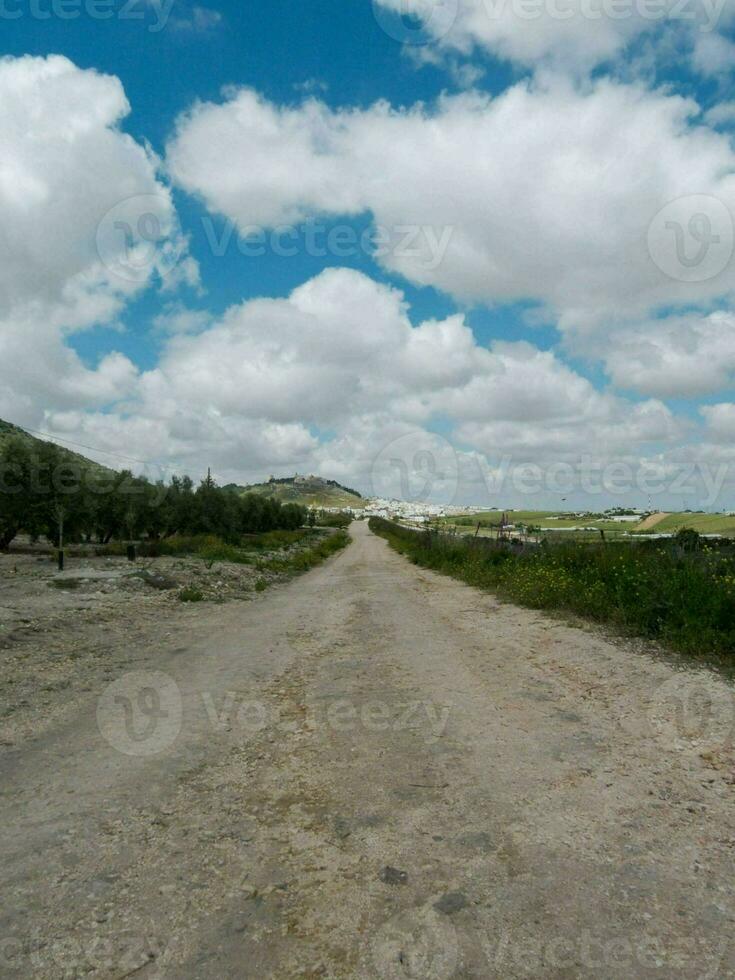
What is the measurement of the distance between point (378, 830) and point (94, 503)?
3913cm

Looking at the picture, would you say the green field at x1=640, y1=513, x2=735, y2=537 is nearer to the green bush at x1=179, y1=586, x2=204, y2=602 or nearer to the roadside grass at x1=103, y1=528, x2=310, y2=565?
the green bush at x1=179, y1=586, x2=204, y2=602

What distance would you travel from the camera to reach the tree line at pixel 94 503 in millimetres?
32594

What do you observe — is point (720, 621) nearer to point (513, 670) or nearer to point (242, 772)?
point (513, 670)

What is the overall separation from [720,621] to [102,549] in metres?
33.1

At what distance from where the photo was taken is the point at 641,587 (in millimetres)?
10352

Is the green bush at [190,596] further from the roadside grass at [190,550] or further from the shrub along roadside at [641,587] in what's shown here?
the roadside grass at [190,550]

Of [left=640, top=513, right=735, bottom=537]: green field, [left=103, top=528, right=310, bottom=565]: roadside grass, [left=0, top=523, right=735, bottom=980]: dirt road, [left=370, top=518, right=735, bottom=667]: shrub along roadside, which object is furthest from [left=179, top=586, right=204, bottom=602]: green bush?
[left=640, top=513, right=735, bottom=537]: green field

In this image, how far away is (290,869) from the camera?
3.36 metres

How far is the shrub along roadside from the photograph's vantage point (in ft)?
27.6

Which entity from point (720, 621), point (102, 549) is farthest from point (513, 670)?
point (102, 549)

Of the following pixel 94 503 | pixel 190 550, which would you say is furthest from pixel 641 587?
pixel 94 503

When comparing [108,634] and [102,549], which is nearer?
[108,634]

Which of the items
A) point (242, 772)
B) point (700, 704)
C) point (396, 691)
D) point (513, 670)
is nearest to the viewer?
point (242, 772)

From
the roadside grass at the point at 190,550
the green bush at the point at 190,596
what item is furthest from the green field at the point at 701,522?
the roadside grass at the point at 190,550
